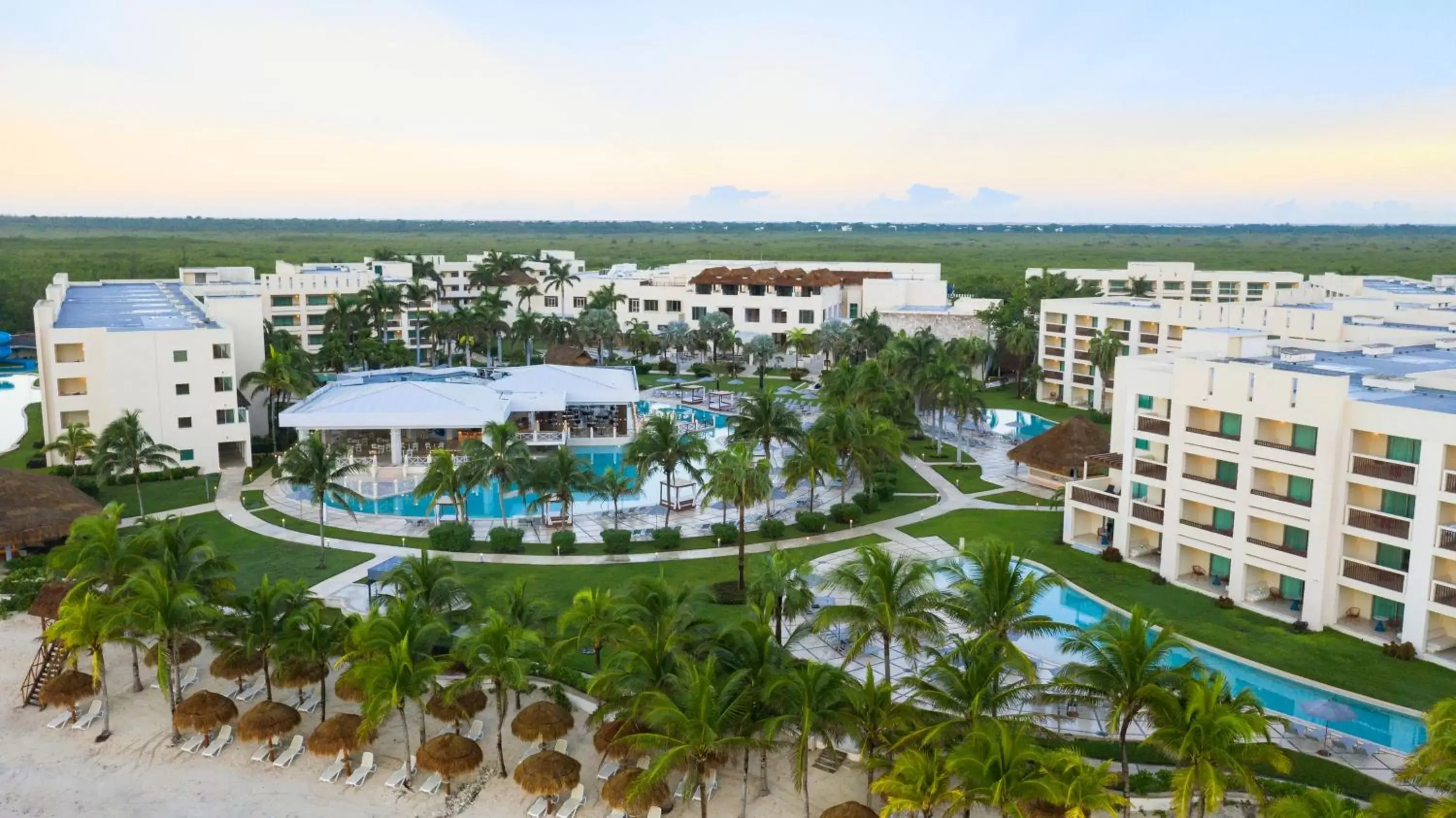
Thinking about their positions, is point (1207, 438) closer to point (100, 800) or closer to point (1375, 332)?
point (1375, 332)

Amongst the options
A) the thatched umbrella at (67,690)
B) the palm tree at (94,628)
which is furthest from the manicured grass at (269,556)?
the palm tree at (94,628)

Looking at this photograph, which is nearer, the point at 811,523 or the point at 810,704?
the point at 810,704

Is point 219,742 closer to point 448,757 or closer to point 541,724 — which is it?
point 448,757

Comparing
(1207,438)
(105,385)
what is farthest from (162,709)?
(1207,438)

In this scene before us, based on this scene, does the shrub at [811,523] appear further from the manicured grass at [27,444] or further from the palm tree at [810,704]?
the manicured grass at [27,444]

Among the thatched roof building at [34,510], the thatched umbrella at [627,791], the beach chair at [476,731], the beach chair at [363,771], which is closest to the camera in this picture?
the thatched umbrella at [627,791]

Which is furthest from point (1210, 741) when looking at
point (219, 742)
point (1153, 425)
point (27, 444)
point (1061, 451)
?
point (27, 444)

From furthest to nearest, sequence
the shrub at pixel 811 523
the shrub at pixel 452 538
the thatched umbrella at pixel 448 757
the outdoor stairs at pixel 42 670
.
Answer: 1. the shrub at pixel 811 523
2. the shrub at pixel 452 538
3. the outdoor stairs at pixel 42 670
4. the thatched umbrella at pixel 448 757

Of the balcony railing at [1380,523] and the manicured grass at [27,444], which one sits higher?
the balcony railing at [1380,523]
